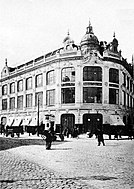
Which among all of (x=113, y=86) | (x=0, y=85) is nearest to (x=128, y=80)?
(x=113, y=86)

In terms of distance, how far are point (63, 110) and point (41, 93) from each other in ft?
17.5

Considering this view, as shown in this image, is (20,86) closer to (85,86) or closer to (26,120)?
(26,120)

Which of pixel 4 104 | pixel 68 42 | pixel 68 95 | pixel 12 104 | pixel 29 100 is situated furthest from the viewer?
pixel 4 104

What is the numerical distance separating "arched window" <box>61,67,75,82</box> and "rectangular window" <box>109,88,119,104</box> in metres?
5.20

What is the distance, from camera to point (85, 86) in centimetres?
3788

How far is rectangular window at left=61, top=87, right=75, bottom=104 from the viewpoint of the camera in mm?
38466

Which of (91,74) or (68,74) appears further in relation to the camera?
(68,74)

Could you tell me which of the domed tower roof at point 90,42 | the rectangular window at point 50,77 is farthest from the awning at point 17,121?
the domed tower roof at point 90,42

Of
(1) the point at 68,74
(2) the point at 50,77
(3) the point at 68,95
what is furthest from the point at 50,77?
(3) the point at 68,95

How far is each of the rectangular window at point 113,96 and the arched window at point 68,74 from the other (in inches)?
205

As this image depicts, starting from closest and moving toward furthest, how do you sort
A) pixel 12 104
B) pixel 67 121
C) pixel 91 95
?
pixel 91 95, pixel 67 121, pixel 12 104

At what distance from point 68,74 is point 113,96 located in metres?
6.51

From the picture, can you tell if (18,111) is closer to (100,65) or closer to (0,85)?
(0,85)

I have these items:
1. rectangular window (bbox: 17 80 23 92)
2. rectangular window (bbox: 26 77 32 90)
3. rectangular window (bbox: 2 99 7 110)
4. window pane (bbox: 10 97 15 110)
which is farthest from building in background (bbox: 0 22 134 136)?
rectangular window (bbox: 2 99 7 110)
